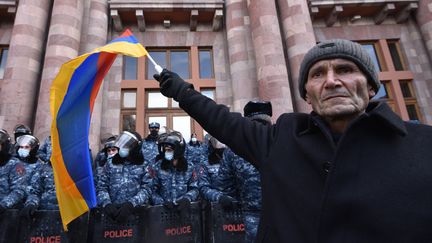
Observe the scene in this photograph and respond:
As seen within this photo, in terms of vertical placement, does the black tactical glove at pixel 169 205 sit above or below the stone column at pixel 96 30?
below

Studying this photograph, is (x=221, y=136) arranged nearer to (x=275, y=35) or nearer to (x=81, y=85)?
(x=81, y=85)

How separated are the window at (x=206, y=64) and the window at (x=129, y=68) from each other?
104 inches

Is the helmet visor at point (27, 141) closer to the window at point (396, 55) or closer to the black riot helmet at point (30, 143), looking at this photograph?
the black riot helmet at point (30, 143)

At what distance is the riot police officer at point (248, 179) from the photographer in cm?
361

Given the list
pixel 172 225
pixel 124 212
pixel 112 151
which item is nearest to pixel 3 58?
pixel 112 151

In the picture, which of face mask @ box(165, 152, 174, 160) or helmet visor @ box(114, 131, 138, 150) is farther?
helmet visor @ box(114, 131, 138, 150)

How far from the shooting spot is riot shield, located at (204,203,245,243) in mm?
4160

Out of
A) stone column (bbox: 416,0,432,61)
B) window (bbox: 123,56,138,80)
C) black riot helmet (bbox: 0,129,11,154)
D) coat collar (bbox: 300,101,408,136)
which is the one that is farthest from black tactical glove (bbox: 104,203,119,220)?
stone column (bbox: 416,0,432,61)

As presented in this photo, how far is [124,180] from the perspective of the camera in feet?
16.5

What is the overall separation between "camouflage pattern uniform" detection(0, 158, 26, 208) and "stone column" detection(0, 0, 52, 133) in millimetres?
4804

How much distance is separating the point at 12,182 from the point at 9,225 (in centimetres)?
107

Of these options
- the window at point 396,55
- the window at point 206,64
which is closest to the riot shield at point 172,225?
the window at point 206,64

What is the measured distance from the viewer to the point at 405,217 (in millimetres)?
1187

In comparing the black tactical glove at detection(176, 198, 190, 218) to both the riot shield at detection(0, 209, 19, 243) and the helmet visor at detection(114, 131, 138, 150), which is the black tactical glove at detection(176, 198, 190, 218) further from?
the riot shield at detection(0, 209, 19, 243)
